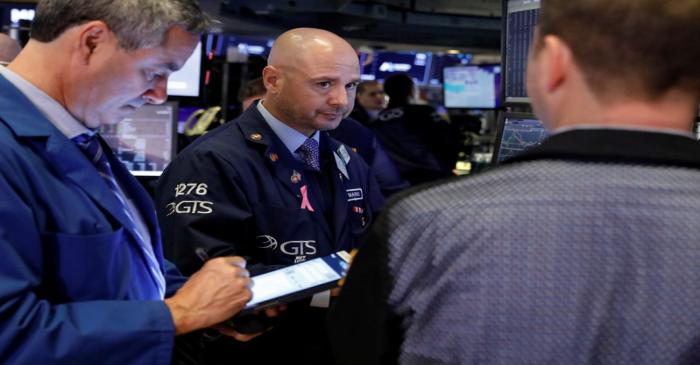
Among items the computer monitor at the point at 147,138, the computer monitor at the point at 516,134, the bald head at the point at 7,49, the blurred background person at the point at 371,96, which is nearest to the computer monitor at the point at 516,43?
the computer monitor at the point at 516,134

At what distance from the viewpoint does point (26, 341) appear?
1.22m

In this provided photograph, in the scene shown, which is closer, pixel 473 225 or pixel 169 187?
pixel 473 225

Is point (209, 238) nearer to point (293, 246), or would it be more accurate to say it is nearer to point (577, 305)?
point (293, 246)

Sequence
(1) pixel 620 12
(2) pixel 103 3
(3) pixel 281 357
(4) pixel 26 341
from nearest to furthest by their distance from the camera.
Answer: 1. (1) pixel 620 12
2. (4) pixel 26 341
3. (2) pixel 103 3
4. (3) pixel 281 357

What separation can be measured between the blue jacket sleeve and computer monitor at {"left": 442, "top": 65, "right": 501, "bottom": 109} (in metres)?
7.51

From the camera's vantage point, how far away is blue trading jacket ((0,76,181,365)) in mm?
1213

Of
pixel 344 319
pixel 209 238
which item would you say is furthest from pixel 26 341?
pixel 209 238

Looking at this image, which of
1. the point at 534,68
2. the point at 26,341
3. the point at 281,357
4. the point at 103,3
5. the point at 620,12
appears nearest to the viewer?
the point at 620,12

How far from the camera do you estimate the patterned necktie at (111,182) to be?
1472mm

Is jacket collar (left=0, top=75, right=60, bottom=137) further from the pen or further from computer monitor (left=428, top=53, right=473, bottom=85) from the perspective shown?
computer monitor (left=428, top=53, right=473, bottom=85)

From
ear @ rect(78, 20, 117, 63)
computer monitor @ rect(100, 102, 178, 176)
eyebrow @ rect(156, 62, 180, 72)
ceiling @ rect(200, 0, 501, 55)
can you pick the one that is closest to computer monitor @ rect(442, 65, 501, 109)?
computer monitor @ rect(100, 102, 178, 176)

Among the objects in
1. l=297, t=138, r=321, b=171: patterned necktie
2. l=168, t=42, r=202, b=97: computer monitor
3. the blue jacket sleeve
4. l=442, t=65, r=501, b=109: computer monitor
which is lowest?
the blue jacket sleeve

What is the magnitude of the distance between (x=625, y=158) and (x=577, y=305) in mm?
190

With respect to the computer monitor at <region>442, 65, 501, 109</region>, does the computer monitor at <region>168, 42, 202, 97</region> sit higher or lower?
lower
